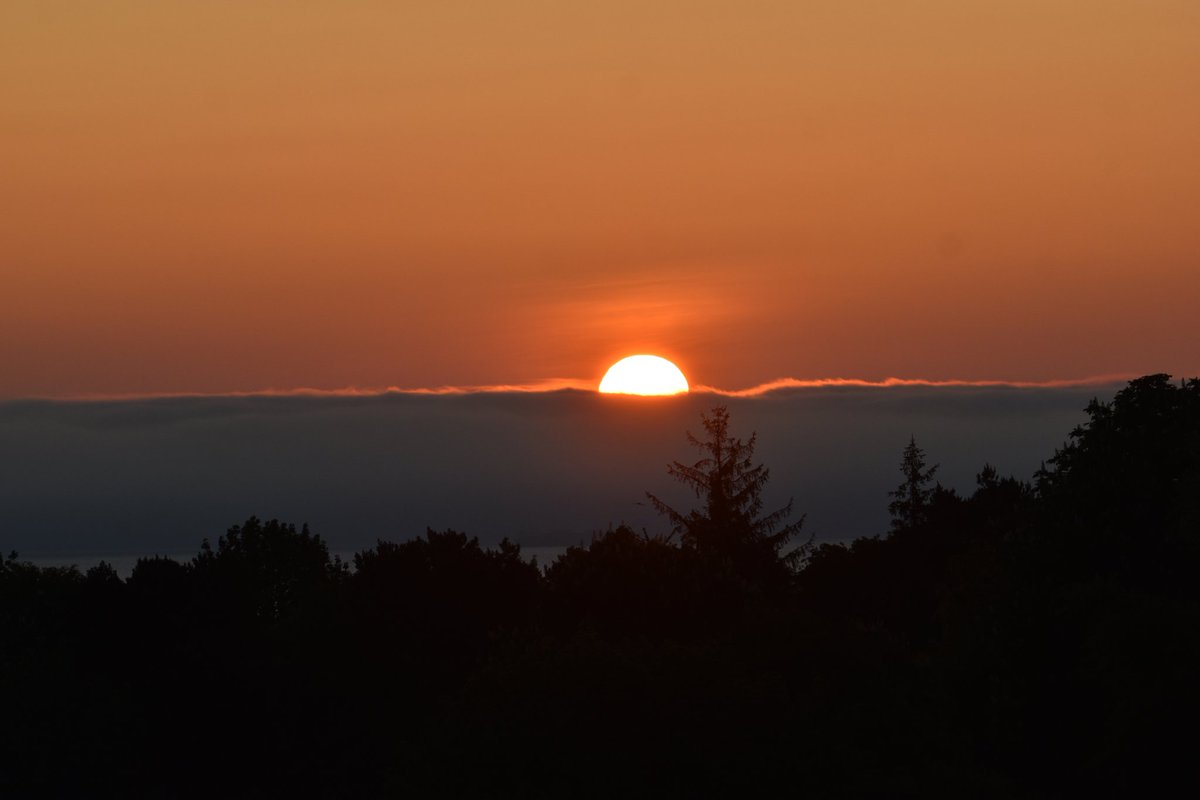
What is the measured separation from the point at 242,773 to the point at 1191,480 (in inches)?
1440

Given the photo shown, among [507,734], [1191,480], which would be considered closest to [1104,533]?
[1191,480]

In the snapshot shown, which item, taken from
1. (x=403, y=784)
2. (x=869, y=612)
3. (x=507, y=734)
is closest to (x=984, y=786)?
(x=507, y=734)

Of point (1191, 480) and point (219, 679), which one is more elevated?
point (1191, 480)

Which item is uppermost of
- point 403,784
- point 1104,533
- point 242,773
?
point 1104,533

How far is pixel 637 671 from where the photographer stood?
3709 cm

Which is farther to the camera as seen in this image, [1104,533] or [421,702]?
[421,702]

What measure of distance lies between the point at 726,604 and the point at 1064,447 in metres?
13.7

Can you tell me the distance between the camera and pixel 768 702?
119 ft

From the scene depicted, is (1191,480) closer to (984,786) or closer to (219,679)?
(984,786)

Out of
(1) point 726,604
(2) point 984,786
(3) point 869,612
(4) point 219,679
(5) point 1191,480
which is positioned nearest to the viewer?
(2) point 984,786

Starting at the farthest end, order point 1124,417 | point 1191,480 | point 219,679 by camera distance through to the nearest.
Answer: point 219,679 → point 1124,417 → point 1191,480

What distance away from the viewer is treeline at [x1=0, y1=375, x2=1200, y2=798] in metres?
35.4

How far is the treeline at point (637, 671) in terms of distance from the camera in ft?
116

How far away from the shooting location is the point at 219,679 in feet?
209
